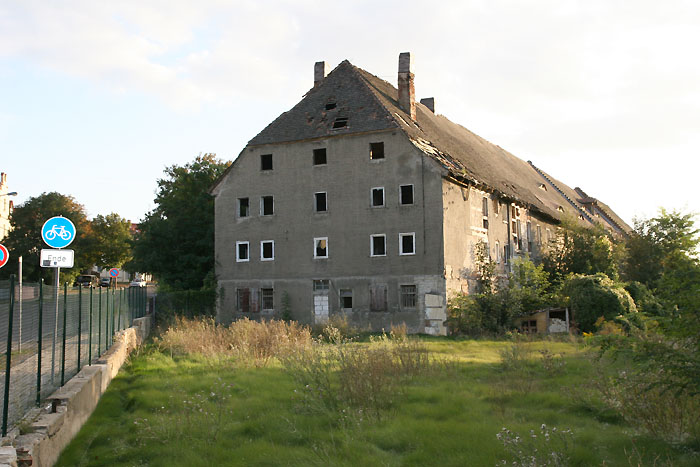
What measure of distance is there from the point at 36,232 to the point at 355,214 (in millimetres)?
44774

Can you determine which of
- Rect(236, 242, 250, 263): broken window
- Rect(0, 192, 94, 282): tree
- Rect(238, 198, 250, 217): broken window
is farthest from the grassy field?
Rect(0, 192, 94, 282): tree

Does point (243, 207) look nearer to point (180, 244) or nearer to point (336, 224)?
point (336, 224)

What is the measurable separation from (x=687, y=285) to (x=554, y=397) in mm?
4070

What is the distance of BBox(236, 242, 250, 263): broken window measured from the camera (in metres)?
32.6

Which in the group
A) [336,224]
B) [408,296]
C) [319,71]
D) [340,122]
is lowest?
[408,296]

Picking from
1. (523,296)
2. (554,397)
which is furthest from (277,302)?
(554,397)

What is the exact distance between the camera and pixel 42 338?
348 inches

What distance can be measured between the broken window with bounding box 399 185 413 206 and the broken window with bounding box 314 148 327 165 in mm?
4223

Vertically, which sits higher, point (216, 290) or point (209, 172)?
point (209, 172)

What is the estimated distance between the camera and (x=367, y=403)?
9969 mm

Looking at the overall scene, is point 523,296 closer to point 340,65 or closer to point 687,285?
point 340,65

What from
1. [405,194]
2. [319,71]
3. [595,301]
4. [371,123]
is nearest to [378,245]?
[405,194]

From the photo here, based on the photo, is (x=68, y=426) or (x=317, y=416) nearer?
(x=68, y=426)

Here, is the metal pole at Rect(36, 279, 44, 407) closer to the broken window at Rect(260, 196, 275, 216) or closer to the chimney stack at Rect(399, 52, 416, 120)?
the broken window at Rect(260, 196, 275, 216)
